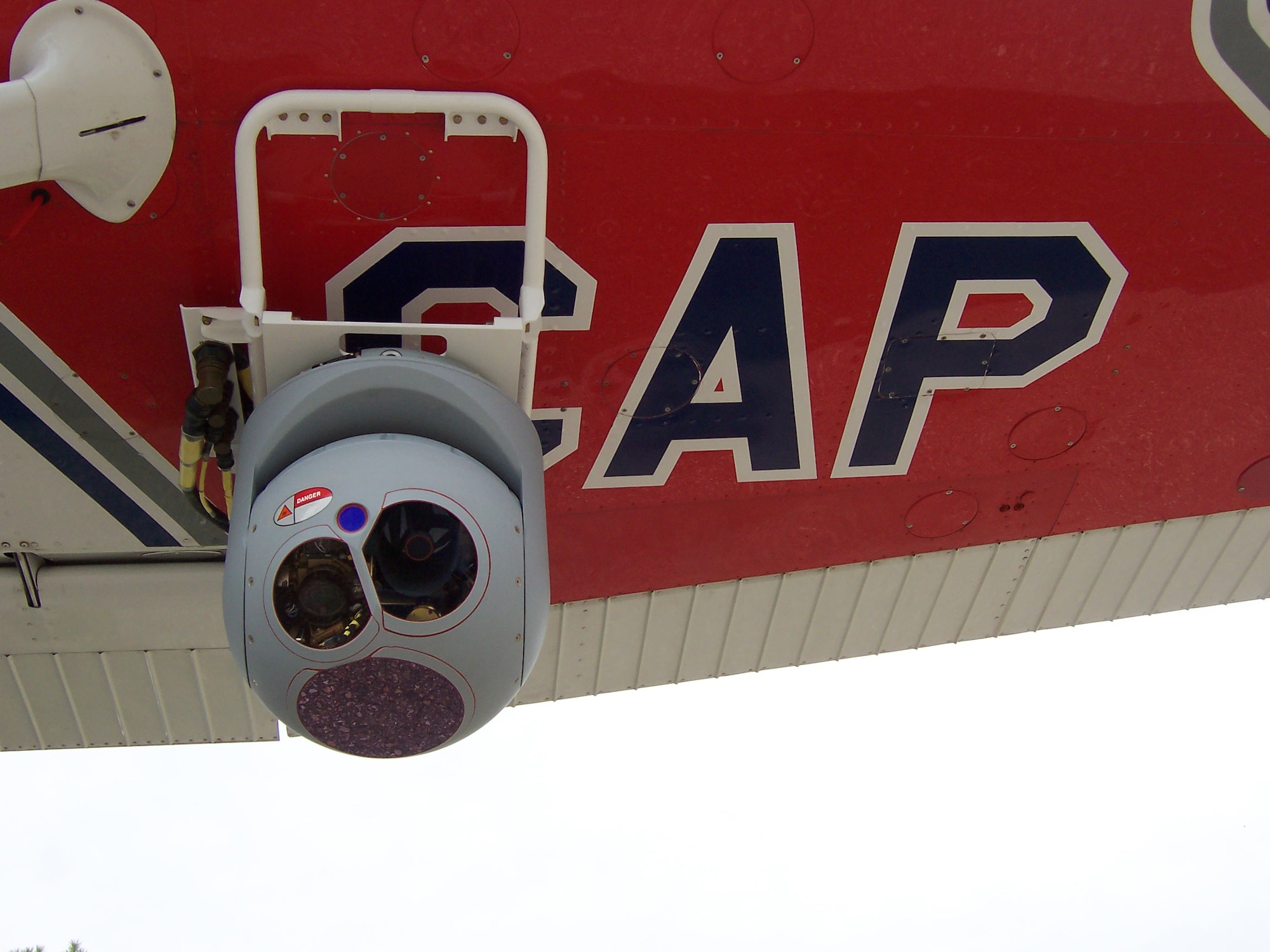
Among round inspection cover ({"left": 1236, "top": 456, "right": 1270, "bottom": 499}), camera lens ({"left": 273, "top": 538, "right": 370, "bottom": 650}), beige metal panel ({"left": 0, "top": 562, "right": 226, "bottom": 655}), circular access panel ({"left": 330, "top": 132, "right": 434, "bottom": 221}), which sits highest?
circular access panel ({"left": 330, "top": 132, "right": 434, "bottom": 221})

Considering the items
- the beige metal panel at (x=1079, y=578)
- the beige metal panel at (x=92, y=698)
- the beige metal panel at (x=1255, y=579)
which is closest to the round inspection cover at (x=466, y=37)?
the beige metal panel at (x=92, y=698)

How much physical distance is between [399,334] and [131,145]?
0.94 meters

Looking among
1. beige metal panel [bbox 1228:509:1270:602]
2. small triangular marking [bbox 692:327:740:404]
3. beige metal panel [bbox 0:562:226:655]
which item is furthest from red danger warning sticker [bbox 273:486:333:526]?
beige metal panel [bbox 1228:509:1270:602]

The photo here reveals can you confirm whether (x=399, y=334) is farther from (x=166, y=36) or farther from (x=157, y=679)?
(x=157, y=679)

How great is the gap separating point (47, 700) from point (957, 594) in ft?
15.0

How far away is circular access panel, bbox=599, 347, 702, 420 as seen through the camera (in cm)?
378

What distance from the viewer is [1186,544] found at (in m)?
5.33

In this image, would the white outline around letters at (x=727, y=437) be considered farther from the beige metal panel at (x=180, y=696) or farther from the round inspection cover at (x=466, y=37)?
the beige metal panel at (x=180, y=696)

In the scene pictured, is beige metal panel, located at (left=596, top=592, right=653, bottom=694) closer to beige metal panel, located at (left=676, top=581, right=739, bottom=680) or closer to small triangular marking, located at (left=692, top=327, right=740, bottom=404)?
beige metal panel, located at (left=676, top=581, right=739, bottom=680)

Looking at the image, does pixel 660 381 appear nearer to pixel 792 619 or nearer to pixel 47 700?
pixel 792 619

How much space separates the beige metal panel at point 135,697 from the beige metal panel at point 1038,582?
399 centimetres

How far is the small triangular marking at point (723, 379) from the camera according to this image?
381 cm

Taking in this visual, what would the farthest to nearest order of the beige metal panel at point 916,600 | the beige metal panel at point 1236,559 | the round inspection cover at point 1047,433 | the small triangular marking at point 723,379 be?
the beige metal panel at point 1236,559 → the beige metal panel at point 916,600 → the round inspection cover at point 1047,433 → the small triangular marking at point 723,379

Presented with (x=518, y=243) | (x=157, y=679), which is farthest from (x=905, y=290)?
(x=157, y=679)
